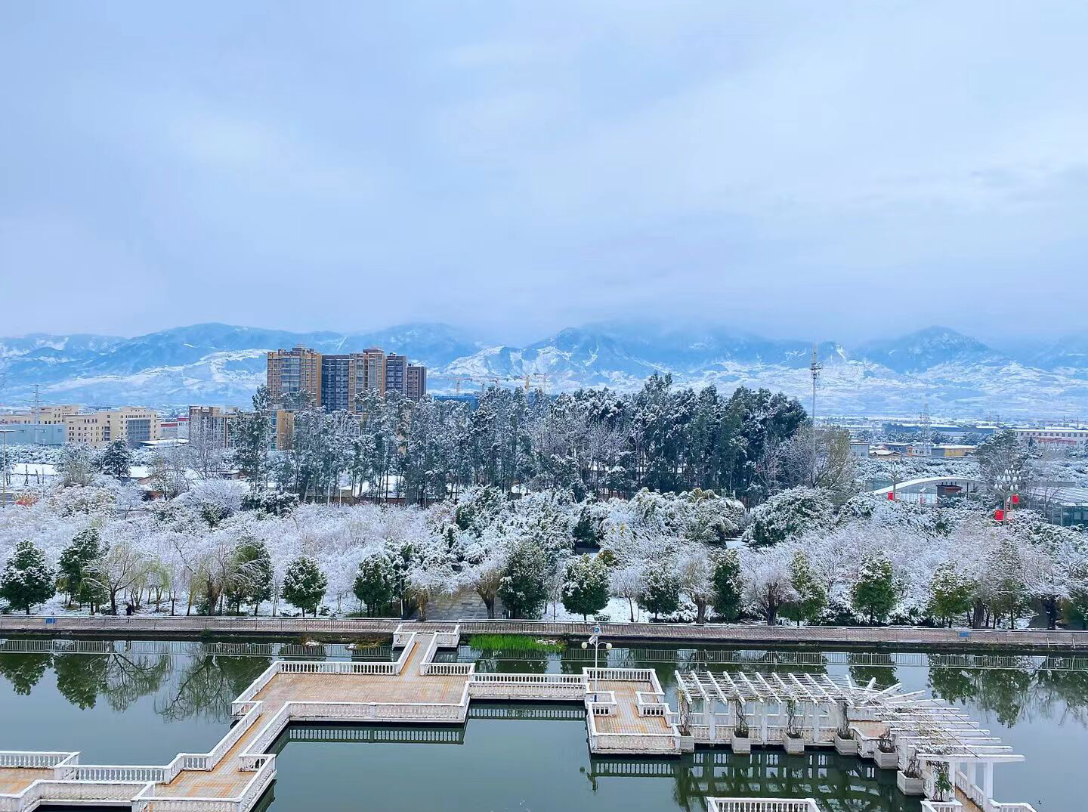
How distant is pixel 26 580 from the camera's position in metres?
34.9

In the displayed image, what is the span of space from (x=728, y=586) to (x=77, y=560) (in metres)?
26.1

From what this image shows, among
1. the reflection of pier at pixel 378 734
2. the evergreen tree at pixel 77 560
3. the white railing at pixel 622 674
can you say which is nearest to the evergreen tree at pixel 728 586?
the white railing at pixel 622 674

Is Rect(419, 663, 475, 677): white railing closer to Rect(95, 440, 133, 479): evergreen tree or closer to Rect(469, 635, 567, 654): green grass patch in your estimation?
Rect(469, 635, 567, 654): green grass patch

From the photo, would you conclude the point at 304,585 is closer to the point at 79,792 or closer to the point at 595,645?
the point at 595,645

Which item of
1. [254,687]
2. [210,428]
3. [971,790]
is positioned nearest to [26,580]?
[254,687]

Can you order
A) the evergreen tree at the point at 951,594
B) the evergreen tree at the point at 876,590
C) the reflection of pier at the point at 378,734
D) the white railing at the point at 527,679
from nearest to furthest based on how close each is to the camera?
the reflection of pier at the point at 378,734 < the white railing at the point at 527,679 < the evergreen tree at the point at 951,594 < the evergreen tree at the point at 876,590

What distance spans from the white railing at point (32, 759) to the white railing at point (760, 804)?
604 inches

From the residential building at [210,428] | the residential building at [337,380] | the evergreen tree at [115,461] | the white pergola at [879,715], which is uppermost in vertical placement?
the residential building at [337,380]

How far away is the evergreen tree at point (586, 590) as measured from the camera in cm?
3550

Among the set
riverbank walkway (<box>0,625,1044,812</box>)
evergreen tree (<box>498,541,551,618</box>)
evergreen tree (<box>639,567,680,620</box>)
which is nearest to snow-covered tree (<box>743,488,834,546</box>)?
evergreen tree (<box>639,567,680,620</box>)

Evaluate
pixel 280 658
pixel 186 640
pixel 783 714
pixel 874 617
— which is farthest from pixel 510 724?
pixel 874 617

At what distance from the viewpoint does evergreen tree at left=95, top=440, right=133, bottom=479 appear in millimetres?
72500

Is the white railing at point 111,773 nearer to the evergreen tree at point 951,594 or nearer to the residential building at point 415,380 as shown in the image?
the evergreen tree at point 951,594

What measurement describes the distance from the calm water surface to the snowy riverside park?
0.27m
